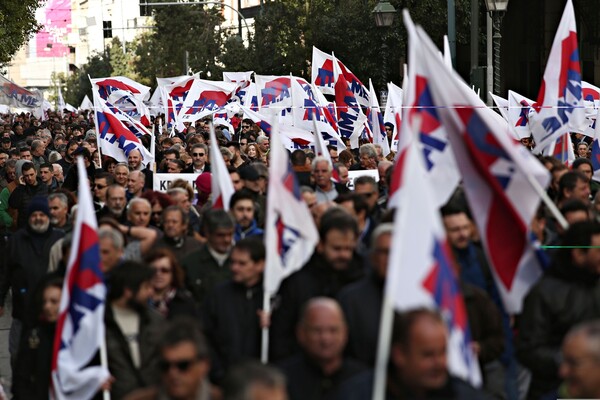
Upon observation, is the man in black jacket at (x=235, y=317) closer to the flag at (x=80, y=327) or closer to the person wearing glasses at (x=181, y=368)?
the flag at (x=80, y=327)

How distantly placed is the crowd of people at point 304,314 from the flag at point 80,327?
11 cm

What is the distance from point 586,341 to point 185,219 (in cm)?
457

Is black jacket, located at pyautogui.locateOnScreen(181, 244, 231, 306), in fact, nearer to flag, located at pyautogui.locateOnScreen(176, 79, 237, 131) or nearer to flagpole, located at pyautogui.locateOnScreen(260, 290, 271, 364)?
flagpole, located at pyautogui.locateOnScreen(260, 290, 271, 364)

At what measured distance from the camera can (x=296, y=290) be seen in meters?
7.04

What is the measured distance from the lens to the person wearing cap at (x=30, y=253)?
982 cm

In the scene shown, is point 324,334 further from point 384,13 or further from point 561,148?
point 384,13

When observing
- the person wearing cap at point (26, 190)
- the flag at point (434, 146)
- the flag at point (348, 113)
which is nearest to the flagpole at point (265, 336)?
the flag at point (434, 146)

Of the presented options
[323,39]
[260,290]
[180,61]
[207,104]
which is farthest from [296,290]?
[180,61]

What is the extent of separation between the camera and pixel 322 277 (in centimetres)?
714

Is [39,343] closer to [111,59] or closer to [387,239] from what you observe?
[387,239]

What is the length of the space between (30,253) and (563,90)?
4958mm

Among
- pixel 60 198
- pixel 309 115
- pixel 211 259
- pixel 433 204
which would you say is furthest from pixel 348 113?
pixel 433 204

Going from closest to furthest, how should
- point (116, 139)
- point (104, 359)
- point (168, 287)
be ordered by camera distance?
point (104, 359)
point (168, 287)
point (116, 139)

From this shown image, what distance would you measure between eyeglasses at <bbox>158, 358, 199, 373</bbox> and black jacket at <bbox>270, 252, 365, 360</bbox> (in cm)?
155
